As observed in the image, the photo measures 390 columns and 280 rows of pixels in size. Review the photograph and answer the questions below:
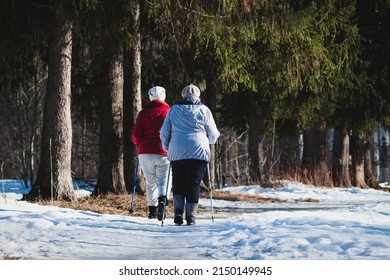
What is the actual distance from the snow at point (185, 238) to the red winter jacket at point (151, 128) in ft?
3.69

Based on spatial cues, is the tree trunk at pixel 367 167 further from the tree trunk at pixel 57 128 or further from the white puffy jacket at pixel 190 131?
the white puffy jacket at pixel 190 131

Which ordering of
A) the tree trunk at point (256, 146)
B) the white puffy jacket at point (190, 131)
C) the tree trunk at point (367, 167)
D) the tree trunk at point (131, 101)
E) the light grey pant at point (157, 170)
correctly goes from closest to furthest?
the white puffy jacket at point (190, 131) → the light grey pant at point (157, 170) → the tree trunk at point (131, 101) → the tree trunk at point (256, 146) → the tree trunk at point (367, 167)

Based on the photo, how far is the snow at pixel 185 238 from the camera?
6.79m

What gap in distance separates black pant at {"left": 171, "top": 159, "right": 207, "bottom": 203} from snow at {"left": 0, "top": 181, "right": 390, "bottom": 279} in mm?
516

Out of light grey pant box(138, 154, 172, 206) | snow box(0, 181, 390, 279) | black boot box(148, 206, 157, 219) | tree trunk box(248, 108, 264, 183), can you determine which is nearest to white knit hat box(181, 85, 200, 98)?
light grey pant box(138, 154, 172, 206)

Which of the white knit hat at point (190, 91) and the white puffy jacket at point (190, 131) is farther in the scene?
the white knit hat at point (190, 91)

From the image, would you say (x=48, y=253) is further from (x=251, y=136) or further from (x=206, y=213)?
(x=251, y=136)

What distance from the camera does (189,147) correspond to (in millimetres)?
9742

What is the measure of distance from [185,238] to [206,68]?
32.8ft

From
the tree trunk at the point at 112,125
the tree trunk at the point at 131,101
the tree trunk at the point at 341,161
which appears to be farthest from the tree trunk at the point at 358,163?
the tree trunk at the point at 112,125

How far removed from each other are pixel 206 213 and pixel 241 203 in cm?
300

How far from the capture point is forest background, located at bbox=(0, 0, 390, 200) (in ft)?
41.2

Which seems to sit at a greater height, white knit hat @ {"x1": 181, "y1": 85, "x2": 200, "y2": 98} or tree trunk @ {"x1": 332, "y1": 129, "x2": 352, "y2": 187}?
white knit hat @ {"x1": 181, "y1": 85, "x2": 200, "y2": 98}

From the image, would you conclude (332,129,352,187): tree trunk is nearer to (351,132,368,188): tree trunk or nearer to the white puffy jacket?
(351,132,368,188): tree trunk
